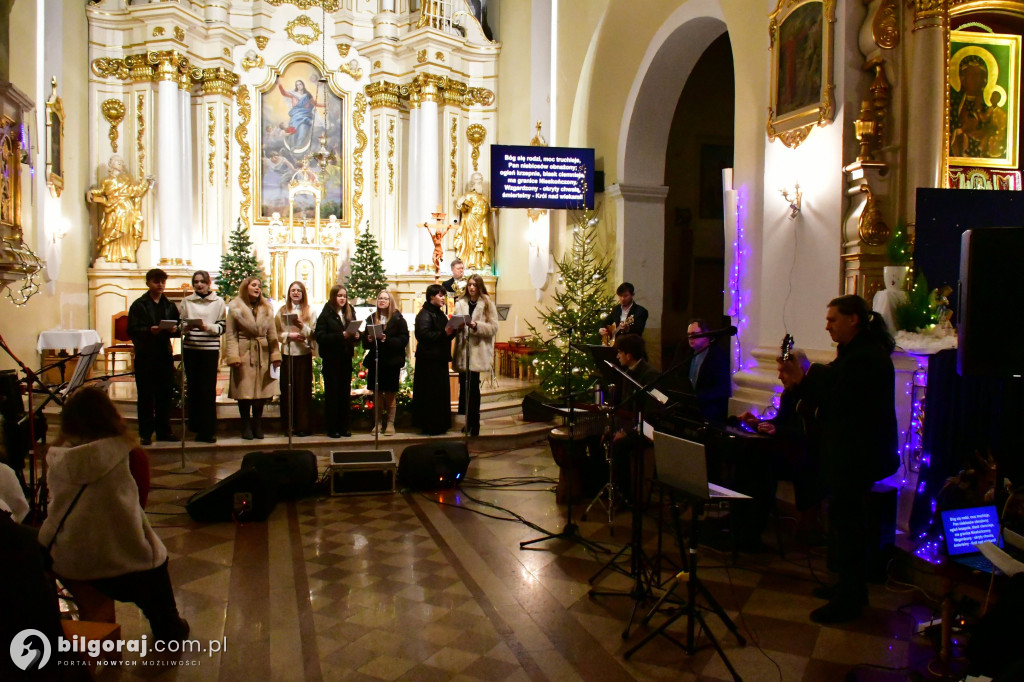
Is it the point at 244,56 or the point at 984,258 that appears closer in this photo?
the point at 984,258

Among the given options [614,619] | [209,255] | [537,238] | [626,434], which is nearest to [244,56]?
[209,255]

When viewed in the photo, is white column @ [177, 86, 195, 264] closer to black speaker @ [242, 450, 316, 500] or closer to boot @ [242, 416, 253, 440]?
boot @ [242, 416, 253, 440]

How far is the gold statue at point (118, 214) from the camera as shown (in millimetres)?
13352

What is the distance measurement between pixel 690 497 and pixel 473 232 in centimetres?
1221

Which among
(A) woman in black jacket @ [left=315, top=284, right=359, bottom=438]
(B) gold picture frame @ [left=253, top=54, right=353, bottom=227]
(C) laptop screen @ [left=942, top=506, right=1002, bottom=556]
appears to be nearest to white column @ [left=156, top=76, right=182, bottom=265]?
(B) gold picture frame @ [left=253, top=54, right=353, bottom=227]

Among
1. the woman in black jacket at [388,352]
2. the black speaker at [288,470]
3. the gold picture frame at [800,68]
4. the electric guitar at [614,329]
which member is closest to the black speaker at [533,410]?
the electric guitar at [614,329]

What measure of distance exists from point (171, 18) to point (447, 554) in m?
13.0

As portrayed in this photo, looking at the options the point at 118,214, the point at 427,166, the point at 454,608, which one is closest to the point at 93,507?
the point at 454,608

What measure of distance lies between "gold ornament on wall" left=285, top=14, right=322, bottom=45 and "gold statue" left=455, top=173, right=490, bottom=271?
4413mm

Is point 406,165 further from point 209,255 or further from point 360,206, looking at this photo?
point 209,255

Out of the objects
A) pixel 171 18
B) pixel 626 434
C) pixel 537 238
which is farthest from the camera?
pixel 171 18

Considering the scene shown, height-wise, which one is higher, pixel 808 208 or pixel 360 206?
pixel 360 206

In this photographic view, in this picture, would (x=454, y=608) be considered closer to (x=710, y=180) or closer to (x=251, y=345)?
(x=251, y=345)

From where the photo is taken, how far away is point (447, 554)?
4664mm
